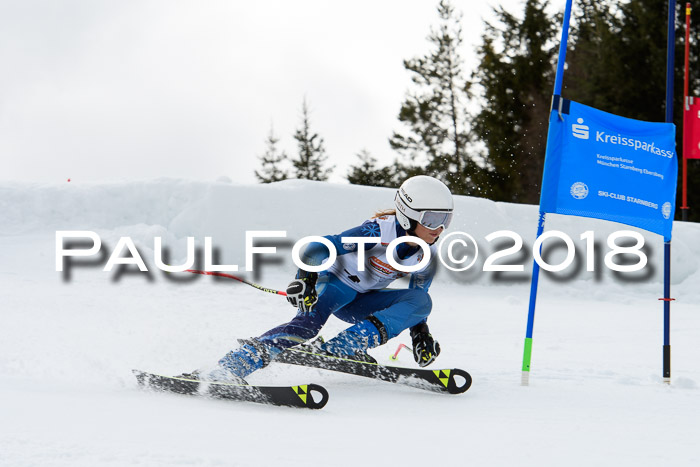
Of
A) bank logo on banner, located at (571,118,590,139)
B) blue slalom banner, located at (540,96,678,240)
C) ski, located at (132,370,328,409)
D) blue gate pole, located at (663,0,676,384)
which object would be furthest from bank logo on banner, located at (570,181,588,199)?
ski, located at (132,370,328,409)

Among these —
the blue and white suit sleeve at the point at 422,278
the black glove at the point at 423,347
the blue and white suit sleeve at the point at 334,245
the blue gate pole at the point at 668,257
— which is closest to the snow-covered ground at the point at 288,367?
the blue gate pole at the point at 668,257

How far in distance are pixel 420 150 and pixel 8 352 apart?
22.7 metres

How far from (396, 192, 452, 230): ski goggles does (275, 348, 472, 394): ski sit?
0.78m

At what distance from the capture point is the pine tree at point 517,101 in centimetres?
2158

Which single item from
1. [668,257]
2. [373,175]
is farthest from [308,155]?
[668,257]

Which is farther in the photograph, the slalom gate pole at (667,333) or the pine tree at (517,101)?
the pine tree at (517,101)

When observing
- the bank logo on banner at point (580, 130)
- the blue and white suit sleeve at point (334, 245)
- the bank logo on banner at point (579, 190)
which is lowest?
the blue and white suit sleeve at point (334, 245)

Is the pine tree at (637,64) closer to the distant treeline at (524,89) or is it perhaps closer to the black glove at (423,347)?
the distant treeline at (524,89)

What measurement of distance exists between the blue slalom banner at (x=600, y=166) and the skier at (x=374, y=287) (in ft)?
2.47

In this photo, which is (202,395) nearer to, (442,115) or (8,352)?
(8,352)

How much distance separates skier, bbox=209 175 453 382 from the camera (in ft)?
12.8

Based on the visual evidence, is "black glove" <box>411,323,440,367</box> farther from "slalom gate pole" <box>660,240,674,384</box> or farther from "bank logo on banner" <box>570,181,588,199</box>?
"slalom gate pole" <box>660,240,674,384</box>

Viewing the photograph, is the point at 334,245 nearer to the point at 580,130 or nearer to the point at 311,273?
the point at 311,273

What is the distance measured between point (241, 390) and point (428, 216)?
4.36 ft
